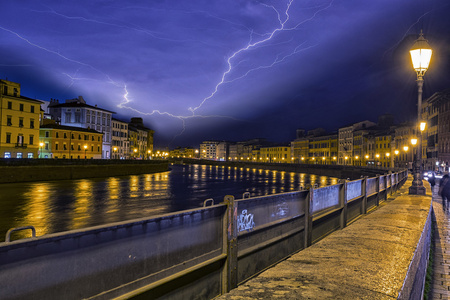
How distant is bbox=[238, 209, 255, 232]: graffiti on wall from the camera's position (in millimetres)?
5147

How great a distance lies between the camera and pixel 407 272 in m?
4.22

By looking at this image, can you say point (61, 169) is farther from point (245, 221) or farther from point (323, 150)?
point (323, 150)

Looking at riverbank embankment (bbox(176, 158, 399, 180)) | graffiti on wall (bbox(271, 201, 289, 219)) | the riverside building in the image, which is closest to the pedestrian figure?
graffiti on wall (bbox(271, 201, 289, 219))

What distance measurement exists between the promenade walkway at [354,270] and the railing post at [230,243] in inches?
26.7

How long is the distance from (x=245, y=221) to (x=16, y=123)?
6674cm

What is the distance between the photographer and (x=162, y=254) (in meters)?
3.79

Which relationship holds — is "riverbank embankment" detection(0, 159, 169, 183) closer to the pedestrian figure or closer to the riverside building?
the riverside building

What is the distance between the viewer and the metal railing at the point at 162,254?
2621 mm

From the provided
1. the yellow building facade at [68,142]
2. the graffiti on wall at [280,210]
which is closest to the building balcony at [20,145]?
the yellow building facade at [68,142]

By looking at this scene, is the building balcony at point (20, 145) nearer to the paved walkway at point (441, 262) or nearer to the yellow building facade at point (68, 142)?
the yellow building facade at point (68, 142)

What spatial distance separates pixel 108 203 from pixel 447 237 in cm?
2426

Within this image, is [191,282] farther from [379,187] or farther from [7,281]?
[379,187]

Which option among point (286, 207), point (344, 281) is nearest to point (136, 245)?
point (344, 281)

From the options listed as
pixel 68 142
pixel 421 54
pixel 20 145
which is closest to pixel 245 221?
pixel 421 54
